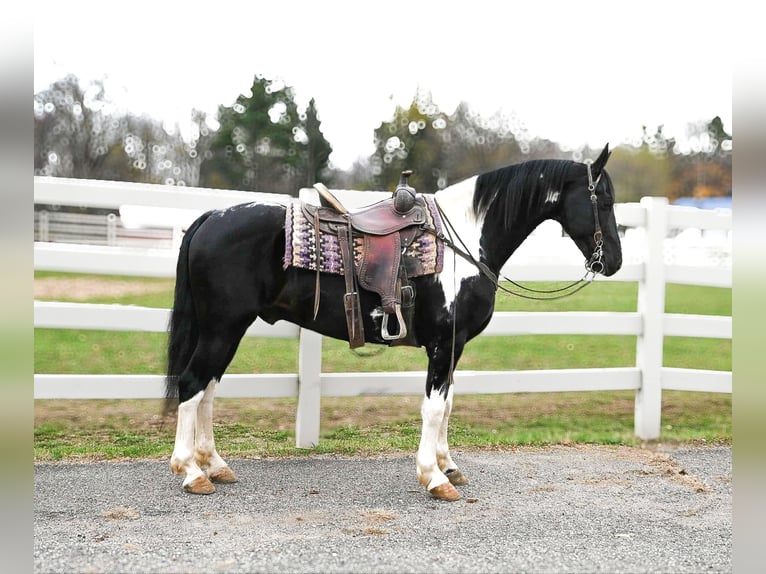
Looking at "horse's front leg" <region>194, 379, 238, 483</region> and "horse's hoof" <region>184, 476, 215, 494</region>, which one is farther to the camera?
"horse's front leg" <region>194, 379, 238, 483</region>

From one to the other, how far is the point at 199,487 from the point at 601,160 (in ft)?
10.3

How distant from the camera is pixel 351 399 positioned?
7.07m

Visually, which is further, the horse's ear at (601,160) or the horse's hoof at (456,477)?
the horse's hoof at (456,477)

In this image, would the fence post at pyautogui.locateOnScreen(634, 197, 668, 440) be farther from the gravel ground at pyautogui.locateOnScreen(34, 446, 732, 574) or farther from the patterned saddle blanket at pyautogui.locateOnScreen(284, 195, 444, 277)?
the patterned saddle blanket at pyautogui.locateOnScreen(284, 195, 444, 277)

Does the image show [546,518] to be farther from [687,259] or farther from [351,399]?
[687,259]

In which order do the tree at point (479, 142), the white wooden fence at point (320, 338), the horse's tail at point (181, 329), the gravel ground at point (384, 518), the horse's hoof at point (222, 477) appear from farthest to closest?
1. the tree at point (479, 142)
2. the white wooden fence at point (320, 338)
3. the horse's hoof at point (222, 477)
4. the horse's tail at point (181, 329)
5. the gravel ground at point (384, 518)

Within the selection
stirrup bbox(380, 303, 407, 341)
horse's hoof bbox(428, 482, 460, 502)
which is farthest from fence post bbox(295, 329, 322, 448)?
horse's hoof bbox(428, 482, 460, 502)

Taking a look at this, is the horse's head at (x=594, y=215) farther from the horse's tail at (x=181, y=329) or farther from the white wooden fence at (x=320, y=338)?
the horse's tail at (x=181, y=329)

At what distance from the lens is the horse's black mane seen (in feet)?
13.7

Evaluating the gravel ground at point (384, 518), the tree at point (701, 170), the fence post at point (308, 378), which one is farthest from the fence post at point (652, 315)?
the tree at point (701, 170)

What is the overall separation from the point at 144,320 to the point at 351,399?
3.01 metres

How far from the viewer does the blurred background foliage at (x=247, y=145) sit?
2345 centimetres

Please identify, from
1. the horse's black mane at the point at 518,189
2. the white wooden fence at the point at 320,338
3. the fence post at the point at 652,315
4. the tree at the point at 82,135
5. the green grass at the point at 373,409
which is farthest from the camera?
the tree at the point at 82,135
